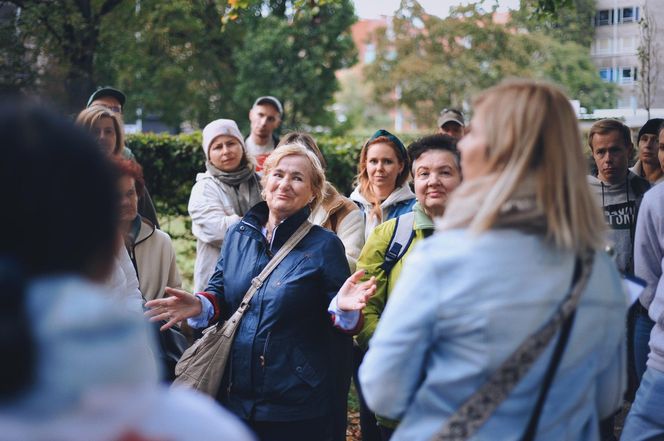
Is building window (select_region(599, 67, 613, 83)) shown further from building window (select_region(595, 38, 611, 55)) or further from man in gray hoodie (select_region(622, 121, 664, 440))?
man in gray hoodie (select_region(622, 121, 664, 440))

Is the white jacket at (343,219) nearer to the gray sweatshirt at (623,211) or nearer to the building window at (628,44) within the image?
the gray sweatshirt at (623,211)

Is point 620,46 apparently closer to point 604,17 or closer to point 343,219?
point 604,17

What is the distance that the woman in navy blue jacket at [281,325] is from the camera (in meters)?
3.90

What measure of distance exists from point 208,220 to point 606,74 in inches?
635

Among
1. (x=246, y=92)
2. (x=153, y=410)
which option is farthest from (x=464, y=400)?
(x=246, y=92)

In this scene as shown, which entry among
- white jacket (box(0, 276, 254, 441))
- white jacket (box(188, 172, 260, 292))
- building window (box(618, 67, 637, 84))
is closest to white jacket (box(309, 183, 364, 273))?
white jacket (box(188, 172, 260, 292))

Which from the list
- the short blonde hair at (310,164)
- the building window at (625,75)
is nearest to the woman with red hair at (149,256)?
the short blonde hair at (310,164)

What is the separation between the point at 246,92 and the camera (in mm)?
33031

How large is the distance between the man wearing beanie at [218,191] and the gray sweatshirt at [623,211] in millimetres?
2572

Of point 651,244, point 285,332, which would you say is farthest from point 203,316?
point 651,244

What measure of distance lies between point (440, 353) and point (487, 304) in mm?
221

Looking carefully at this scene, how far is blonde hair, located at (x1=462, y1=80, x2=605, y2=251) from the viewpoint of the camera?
2.18 m

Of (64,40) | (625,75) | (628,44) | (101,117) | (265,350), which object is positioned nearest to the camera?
(265,350)

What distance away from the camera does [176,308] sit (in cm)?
385
